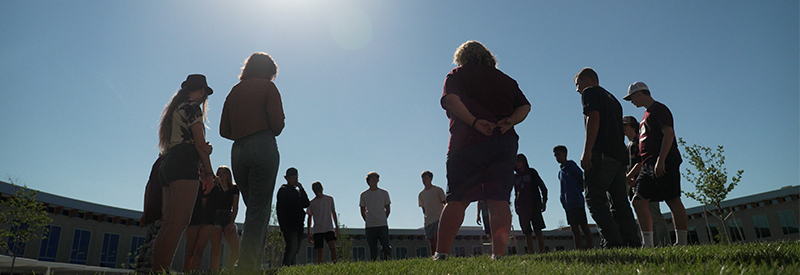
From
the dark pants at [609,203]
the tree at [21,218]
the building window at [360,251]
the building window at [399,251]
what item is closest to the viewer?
the dark pants at [609,203]

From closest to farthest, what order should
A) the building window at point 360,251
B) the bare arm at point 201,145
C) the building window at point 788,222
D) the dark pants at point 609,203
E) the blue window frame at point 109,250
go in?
the bare arm at point 201,145
the dark pants at point 609,203
the blue window frame at point 109,250
the building window at point 788,222
the building window at point 360,251

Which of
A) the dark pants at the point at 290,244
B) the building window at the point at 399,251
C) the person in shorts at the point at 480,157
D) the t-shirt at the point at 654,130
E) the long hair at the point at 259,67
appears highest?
the long hair at the point at 259,67

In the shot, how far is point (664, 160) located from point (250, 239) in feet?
15.2

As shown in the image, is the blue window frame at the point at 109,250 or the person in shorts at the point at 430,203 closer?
the person in shorts at the point at 430,203

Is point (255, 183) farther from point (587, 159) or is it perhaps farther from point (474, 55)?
point (587, 159)

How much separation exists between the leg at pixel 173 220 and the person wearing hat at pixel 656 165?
501 centimetres

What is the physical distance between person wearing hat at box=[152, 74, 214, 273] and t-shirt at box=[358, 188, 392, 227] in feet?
16.8

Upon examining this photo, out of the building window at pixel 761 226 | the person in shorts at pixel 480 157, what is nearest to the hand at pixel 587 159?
the person in shorts at pixel 480 157

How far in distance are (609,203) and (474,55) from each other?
237 centimetres

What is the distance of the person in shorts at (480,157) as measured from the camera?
131 inches

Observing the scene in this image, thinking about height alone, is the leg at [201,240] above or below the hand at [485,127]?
below

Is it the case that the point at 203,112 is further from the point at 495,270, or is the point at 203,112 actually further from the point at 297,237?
the point at 297,237

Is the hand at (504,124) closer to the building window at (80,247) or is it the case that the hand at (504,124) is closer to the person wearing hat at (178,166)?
the person wearing hat at (178,166)

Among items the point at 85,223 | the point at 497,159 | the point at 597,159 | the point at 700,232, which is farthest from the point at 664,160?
the point at 700,232
